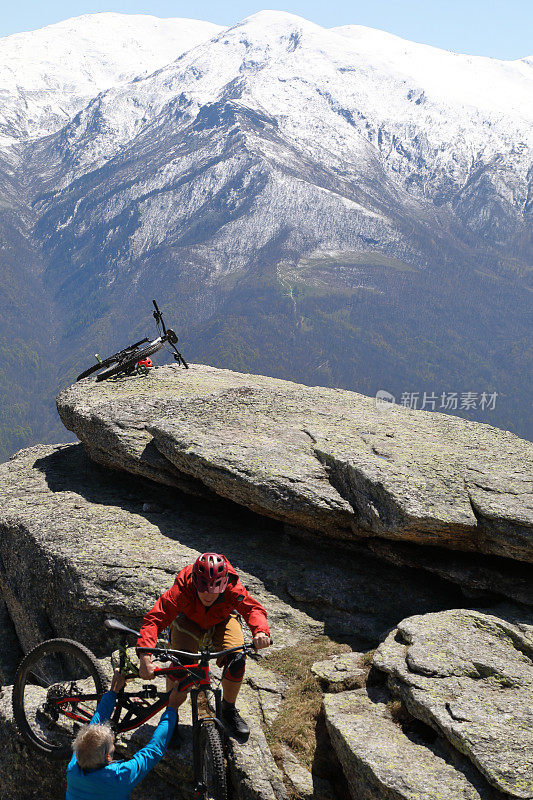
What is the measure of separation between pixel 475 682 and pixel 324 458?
8.81 m

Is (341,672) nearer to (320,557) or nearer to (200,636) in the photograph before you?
(200,636)

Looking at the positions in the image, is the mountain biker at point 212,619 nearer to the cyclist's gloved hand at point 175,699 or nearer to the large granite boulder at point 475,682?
the cyclist's gloved hand at point 175,699

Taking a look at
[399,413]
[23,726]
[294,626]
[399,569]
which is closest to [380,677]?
[294,626]

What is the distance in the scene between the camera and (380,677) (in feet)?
43.7

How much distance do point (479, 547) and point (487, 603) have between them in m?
1.52

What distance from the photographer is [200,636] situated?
11.6 metres

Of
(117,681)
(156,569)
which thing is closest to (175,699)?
(117,681)

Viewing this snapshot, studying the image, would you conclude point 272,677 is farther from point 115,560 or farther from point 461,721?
point 115,560

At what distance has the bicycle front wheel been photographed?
10055 mm

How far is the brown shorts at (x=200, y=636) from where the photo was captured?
11.6m

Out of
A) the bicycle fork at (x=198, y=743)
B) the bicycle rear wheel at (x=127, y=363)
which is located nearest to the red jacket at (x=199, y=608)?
the bicycle fork at (x=198, y=743)

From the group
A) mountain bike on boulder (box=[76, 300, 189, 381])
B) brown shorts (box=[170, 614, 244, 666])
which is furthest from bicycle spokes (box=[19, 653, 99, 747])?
mountain bike on boulder (box=[76, 300, 189, 381])

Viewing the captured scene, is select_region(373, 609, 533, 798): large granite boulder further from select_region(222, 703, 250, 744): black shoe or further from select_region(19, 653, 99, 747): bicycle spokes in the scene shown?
select_region(19, 653, 99, 747): bicycle spokes

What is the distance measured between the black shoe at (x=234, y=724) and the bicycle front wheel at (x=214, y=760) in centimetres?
123
